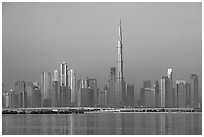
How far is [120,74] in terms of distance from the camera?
56.5ft

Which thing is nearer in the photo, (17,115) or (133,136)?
(133,136)

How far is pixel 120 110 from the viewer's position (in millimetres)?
18391

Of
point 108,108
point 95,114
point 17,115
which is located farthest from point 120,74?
point 17,115

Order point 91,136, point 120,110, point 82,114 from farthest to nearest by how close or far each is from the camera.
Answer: point 82,114, point 120,110, point 91,136

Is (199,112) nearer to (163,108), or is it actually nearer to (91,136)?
(163,108)

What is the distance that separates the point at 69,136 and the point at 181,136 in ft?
5.05

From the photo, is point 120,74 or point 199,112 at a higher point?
point 120,74

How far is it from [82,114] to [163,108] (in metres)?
3.49

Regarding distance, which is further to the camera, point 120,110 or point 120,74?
point 120,110

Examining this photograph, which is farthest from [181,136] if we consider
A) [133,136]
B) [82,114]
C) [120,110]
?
[82,114]

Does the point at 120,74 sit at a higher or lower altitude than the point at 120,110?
higher

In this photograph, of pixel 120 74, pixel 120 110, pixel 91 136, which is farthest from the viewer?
pixel 120 110

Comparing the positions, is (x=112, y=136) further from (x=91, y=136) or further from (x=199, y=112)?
(x=199, y=112)

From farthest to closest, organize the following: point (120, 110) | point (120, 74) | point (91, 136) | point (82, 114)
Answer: point (82, 114)
point (120, 110)
point (120, 74)
point (91, 136)
